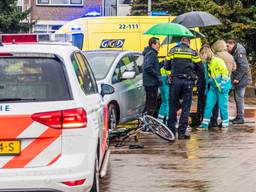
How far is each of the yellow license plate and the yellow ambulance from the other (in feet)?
43.6

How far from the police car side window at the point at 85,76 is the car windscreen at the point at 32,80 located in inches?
15.6

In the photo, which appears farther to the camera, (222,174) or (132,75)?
(132,75)

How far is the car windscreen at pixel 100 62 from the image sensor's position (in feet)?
38.6

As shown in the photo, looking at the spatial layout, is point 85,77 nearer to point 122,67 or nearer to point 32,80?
point 32,80

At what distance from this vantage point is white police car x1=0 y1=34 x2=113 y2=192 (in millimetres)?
5477

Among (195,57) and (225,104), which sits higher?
(195,57)

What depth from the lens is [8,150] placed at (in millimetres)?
5504

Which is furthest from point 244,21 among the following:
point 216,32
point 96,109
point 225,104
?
point 96,109

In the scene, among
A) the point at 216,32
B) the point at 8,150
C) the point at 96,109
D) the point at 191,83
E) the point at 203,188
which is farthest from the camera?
the point at 216,32

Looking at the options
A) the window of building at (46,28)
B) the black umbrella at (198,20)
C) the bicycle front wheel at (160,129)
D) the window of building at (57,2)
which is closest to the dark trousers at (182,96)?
the bicycle front wheel at (160,129)

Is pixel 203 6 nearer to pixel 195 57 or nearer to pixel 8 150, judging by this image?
pixel 195 57

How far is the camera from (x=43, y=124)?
18.1ft

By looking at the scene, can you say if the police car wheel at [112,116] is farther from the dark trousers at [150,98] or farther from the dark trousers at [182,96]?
the dark trousers at [182,96]

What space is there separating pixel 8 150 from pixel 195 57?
644 centimetres
